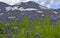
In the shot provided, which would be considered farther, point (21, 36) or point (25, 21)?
point (25, 21)

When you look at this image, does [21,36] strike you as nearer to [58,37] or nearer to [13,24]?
[58,37]

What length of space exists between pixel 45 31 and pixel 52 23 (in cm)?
169

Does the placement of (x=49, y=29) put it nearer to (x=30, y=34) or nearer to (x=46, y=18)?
(x=30, y=34)

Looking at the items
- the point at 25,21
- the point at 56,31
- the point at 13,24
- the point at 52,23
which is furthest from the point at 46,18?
the point at 13,24

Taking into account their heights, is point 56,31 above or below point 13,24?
above

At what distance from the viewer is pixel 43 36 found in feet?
Result: 30.1

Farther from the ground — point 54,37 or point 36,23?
point 54,37

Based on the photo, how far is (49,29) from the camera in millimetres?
9930

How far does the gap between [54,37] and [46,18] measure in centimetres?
262

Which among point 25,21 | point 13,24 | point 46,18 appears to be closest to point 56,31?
point 46,18

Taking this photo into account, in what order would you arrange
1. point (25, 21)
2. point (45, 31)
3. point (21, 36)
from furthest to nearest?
1. point (25, 21)
2. point (45, 31)
3. point (21, 36)

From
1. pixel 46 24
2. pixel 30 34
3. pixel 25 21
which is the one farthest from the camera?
pixel 25 21

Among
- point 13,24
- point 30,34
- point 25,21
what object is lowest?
point 13,24

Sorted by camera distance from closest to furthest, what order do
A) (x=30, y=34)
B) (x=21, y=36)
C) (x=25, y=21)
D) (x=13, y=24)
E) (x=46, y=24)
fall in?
1. (x=21, y=36)
2. (x=30, y=34)
3. (x=46, y=24)
4. (x=25, y=21)
5. (x=13, y=24)
